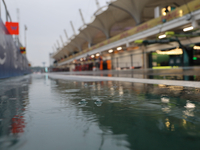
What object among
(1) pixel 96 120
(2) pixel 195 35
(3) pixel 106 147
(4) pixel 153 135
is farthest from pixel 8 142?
(2) pixel 195 35

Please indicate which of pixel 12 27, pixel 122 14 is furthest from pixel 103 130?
pixel 122 14

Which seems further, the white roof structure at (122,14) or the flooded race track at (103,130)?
the white roof structure at (122,14)

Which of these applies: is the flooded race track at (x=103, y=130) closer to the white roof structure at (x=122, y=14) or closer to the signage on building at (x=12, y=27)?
the signage on building at (x=12, y=27)

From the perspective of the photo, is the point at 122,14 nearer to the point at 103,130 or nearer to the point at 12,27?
the point at 12,27

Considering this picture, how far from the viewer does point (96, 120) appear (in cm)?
191

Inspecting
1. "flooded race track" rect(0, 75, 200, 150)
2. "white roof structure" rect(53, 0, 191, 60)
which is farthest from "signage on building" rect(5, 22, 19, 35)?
"white roof structure" rect(53, 0, 191, 60)

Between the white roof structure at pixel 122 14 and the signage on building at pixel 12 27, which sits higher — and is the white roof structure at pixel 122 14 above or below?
above

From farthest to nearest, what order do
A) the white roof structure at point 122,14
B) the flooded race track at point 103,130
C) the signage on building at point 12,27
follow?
the white roof structure at point 122,14 → the signage on building at point 12,27 → the flooded race track at point 103,130

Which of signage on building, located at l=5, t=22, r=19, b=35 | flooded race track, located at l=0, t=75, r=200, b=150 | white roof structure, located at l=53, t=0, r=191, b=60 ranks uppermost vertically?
white roof structure, located at l=53, t=0, r=191, b=60

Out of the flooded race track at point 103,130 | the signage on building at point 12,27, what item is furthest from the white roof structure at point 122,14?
the flooded race track at point 103,130

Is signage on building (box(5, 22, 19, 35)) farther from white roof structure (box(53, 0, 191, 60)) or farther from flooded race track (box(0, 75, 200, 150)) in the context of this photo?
white roof structure (box(53, 0, 191, 60))

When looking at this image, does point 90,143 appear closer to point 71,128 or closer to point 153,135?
point 71,128

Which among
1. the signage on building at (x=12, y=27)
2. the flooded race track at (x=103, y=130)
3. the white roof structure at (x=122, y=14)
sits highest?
the white roof structure at (x=122, y=14)

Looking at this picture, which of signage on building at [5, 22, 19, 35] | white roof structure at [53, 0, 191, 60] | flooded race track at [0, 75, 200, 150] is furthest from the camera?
white roof structure at [53, 0, 191, 60]
